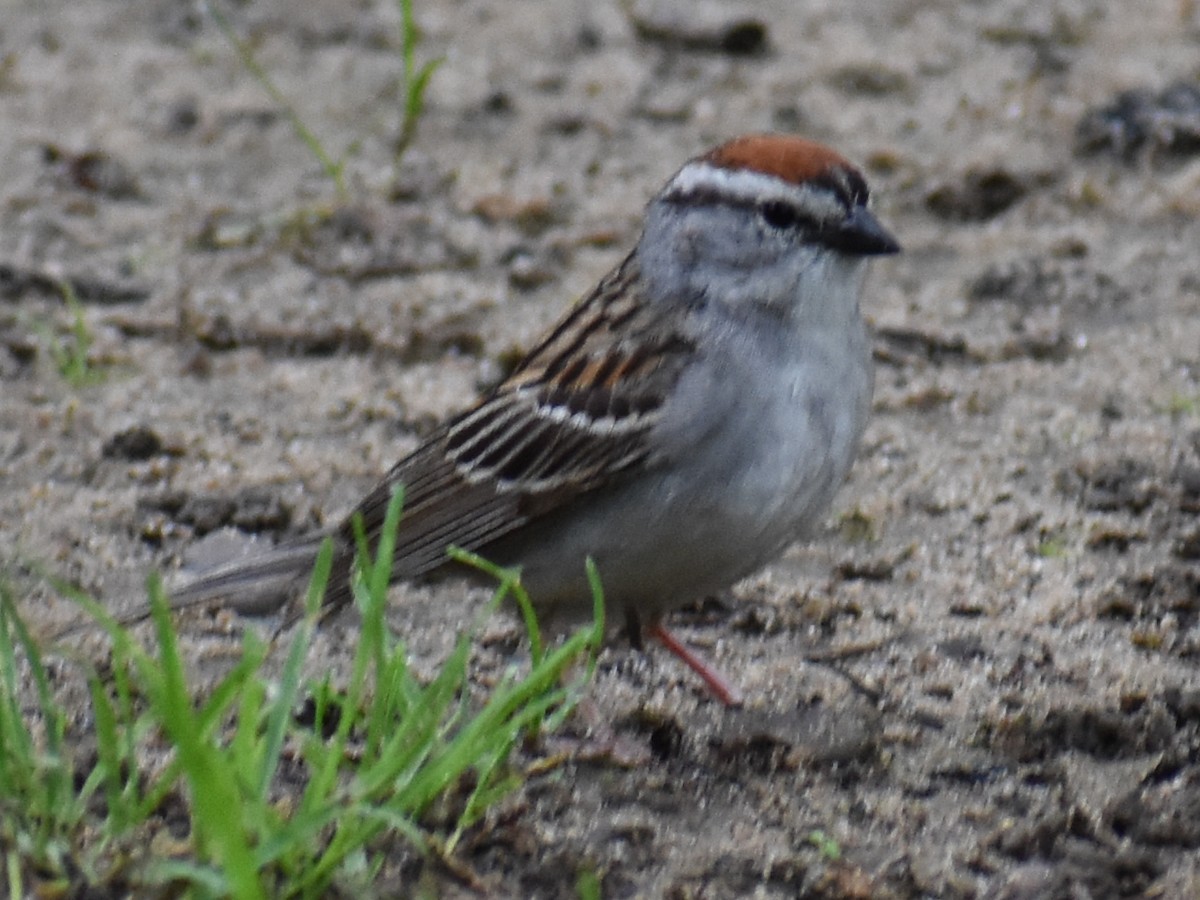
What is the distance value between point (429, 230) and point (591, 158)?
0.70m

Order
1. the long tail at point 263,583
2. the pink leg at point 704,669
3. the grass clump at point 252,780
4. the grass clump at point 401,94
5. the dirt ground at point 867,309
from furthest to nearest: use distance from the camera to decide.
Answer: the grass clump at point 401,94 < the long tail at point 263,583 < the pink leg at point 704,669 < the dirt ground at point 867,309 < the grass clump at point 252,780

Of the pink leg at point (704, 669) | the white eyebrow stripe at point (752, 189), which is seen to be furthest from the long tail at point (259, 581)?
the white eyebrow stripe at point (752, 189)

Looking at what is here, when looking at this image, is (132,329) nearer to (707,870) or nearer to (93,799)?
(93,799)

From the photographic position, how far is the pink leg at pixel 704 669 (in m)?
3.95

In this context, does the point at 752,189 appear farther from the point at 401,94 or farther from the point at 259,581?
the point at 401,94

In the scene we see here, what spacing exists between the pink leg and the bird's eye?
87 centimetres

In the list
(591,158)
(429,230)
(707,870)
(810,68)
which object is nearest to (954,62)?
(810,68)

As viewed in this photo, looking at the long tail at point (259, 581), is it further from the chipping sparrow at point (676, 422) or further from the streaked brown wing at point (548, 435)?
the streaked brown wing at point (548, 435)

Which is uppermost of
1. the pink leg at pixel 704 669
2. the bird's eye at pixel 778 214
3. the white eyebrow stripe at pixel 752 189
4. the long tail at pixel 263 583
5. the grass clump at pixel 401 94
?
the white eyebrow stripe at pixel 752 189

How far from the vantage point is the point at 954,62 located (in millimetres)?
7000

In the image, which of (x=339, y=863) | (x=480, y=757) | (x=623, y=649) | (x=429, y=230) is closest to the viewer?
(x=339, y=863)

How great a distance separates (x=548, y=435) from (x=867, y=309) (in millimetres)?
1816

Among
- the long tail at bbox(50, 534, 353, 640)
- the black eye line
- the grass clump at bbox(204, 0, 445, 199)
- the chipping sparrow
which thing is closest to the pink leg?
the chipping sparrow

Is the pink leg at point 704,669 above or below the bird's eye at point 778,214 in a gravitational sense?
below
